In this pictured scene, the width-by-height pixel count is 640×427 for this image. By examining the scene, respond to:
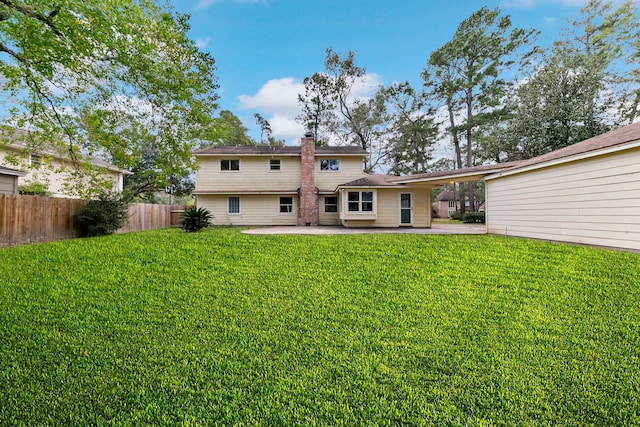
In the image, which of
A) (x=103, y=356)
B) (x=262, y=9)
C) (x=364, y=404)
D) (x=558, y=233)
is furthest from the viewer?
(x=262, y=9)

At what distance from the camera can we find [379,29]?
44.4 ft

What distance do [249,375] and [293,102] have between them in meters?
27.3

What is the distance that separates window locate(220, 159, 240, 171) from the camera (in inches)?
679

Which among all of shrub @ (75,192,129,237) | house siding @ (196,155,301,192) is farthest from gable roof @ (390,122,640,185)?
shrub @ (75,192,129,237)

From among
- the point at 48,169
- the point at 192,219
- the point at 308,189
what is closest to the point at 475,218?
the point at 308,189

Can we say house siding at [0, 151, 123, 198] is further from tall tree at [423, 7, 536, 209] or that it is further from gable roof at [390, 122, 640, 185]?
tall tree at [423, 7, 536, 209]

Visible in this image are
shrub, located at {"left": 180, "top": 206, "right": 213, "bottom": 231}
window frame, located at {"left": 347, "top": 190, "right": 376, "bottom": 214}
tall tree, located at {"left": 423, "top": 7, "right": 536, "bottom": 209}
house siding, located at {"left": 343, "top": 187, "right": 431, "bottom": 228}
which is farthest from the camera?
tall tree, located at {"left": 423, "top": 7, "right": 536, "bottom": 209}

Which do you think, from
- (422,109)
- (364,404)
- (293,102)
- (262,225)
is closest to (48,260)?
(364,404)

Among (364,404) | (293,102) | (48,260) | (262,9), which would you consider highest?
(293,102)

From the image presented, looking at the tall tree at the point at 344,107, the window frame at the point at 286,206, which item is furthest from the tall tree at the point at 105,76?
the tall tree at the point at 344,107

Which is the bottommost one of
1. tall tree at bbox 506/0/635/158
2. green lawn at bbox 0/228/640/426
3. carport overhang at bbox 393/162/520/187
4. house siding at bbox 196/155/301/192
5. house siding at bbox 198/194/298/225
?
green lawn at bbox 0/228/640/426

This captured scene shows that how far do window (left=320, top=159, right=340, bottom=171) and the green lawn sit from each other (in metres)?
11.7

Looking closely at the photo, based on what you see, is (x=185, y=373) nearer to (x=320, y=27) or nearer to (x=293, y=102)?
(x=320, y=27)

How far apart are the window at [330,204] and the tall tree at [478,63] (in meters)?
12.1
